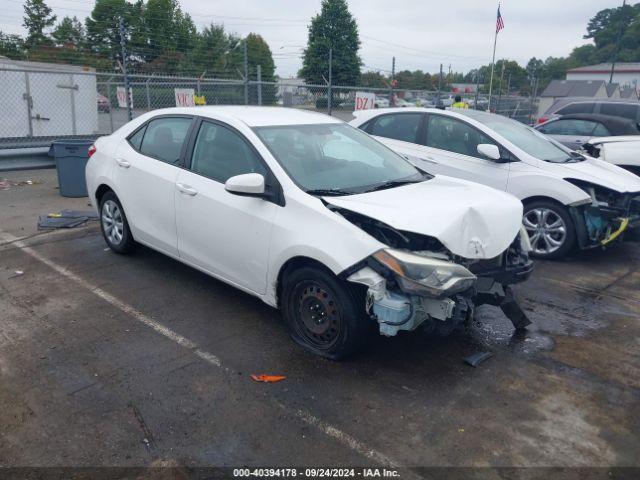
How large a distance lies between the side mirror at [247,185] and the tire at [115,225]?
83.9 inches

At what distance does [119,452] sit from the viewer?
287cm

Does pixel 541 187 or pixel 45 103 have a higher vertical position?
pixel 45 103

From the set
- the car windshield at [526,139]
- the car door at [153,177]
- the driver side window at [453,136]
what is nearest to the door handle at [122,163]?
the car door at [153,177]

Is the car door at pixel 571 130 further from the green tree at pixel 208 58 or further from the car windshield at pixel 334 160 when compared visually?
the green tree at pixel 208 58

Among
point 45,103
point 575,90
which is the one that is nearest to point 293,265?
point 45,103

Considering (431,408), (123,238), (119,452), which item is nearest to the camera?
(119,452)

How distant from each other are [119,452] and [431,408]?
1.85 m

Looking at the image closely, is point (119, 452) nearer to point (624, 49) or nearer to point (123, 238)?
point (123, 238)

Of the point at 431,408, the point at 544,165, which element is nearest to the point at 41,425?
the point at 431,408

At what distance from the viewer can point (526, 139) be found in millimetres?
7047

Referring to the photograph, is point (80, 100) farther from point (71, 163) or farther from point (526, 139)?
point (526, 139)

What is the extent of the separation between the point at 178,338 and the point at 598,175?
5.23 m

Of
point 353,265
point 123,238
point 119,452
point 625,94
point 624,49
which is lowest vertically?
point 119,452

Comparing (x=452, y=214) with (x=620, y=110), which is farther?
(x=620, y=110)
